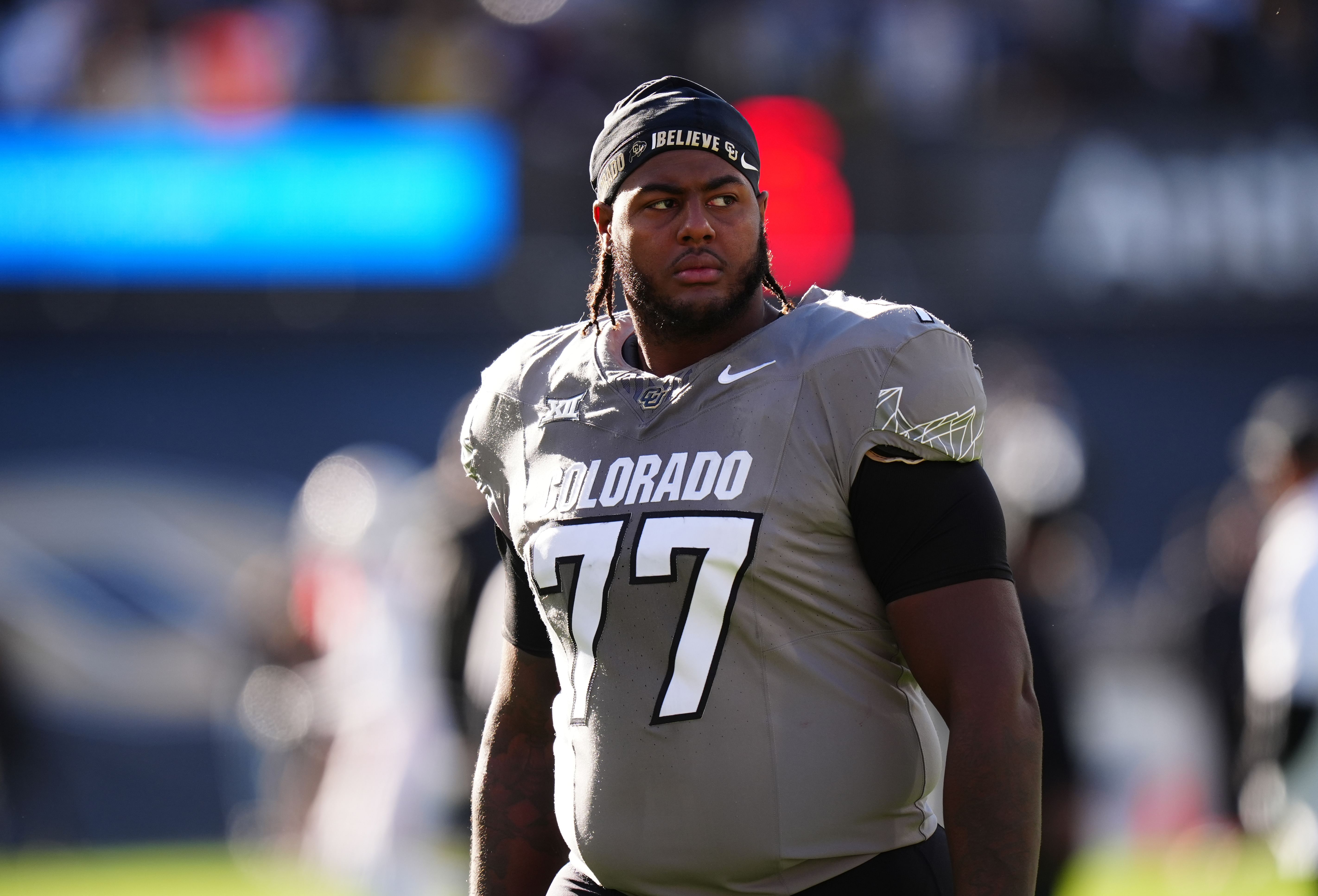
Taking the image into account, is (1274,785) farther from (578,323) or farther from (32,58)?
(32,58)

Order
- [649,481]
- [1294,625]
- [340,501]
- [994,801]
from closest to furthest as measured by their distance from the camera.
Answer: [994,801] → [649,481] → [1294,625] → [340,501]

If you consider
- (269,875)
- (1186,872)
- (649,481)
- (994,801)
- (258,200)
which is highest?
(258,200)

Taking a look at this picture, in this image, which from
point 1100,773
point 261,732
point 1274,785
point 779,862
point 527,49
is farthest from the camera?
point 527,49

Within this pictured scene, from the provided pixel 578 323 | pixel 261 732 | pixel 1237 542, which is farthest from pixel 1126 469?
pixel 578 323

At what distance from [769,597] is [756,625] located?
39mm

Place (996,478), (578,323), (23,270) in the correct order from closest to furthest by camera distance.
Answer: (578,323)
(996,478)
(23,270)

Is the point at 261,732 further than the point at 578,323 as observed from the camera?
Result: Yes

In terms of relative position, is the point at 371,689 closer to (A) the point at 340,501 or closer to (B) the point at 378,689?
(B) the point at 378,689

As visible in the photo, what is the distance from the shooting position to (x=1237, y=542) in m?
7.97

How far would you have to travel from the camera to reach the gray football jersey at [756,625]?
2082 mm

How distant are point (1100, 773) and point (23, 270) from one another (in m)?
7.05

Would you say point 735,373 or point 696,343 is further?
point 696,343

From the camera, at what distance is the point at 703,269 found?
7.57 ft

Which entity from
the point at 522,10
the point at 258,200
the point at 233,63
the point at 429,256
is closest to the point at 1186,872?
the point at 429,256
